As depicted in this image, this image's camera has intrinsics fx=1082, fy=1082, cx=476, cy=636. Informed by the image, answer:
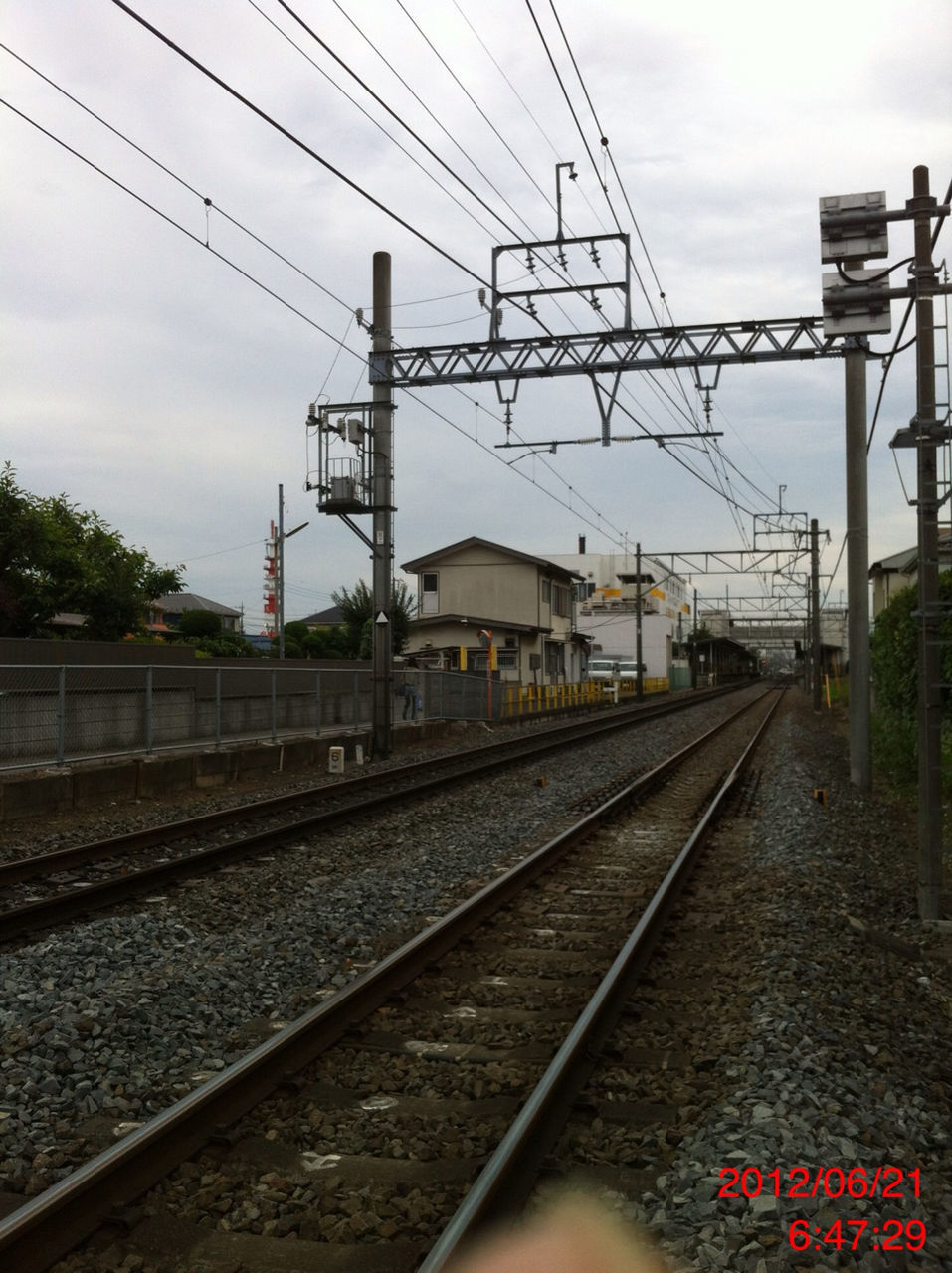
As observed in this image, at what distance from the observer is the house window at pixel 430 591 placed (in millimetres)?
51312

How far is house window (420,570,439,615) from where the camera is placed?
51312 millimetres

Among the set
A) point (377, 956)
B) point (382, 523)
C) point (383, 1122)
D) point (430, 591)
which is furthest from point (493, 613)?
point (383, 1122)

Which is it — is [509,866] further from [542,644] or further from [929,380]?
[542,644]

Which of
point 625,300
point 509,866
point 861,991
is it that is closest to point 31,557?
point 625,300

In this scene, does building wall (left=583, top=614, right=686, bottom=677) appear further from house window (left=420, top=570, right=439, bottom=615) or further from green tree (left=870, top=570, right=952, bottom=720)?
green tree (left=870, top=570, right=952, bottom=720)

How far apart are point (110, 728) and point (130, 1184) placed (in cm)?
1193

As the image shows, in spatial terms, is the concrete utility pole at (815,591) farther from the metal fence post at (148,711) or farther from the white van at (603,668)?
the metal fence post at (148,711)

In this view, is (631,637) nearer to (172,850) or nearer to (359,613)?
(359,613)

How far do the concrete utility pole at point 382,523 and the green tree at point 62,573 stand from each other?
15.3m

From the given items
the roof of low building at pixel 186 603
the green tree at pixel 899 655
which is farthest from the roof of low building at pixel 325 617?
the green tree at pixel 899 655

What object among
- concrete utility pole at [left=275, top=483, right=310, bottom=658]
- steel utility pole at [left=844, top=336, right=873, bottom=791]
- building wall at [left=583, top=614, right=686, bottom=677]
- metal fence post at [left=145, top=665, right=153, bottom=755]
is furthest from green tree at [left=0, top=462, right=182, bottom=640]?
building wall at [left=583, top=614, right=686, bottom=677]

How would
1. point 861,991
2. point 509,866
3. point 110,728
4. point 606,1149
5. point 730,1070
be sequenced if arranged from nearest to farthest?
1. point 606,1149
2. point 730,1070
3. point 861,991
4. point 509,866
5. point 110,728

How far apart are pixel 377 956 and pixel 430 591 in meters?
44.5

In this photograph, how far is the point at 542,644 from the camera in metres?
49.0
